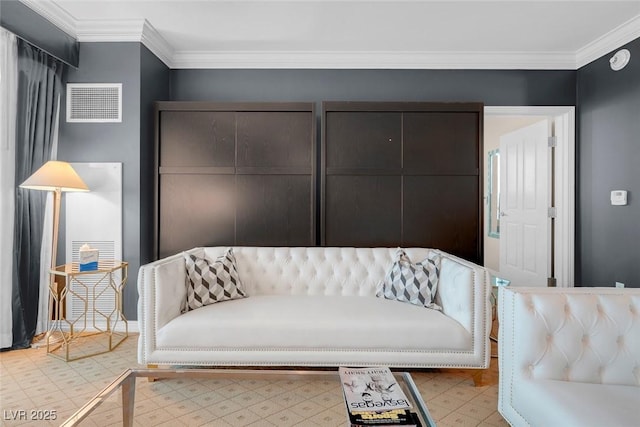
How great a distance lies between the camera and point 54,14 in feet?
9.09

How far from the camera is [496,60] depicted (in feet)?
11.6

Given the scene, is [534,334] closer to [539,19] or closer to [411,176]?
[411,176]

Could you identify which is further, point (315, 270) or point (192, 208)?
point (192, 208)

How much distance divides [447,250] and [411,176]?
2.40 ft

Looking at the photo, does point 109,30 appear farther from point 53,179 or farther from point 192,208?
point 192,208

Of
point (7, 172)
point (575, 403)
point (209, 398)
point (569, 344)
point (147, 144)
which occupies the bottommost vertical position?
point (209, 398)

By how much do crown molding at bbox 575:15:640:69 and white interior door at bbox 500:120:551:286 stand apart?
642mm

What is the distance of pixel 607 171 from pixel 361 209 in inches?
88.7

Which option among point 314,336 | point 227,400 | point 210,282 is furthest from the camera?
point 210,282

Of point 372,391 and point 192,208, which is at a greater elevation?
point 192,208

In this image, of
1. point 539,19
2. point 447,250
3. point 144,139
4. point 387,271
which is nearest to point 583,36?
point 539,19

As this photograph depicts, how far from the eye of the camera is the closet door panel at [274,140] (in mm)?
3197

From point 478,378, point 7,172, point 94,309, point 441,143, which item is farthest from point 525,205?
point 7,172

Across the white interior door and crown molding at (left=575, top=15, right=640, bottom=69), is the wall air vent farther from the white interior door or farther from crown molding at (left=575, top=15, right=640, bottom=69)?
crown molding at (left=575, top=15, right=640, bottom=69)
